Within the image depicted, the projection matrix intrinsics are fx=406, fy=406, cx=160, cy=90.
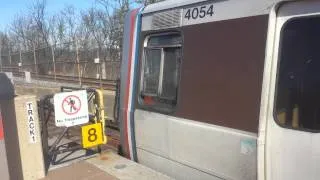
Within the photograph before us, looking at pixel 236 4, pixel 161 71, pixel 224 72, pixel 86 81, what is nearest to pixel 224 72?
pixel 224 72

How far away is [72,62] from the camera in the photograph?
26219 millimetres

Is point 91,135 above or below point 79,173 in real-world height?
above

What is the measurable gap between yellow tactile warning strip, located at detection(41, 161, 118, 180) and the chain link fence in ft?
55.7

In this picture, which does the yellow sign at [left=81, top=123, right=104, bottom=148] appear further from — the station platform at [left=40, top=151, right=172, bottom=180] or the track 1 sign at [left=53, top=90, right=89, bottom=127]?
the station platform at [left=40, top=151, right=172, bottom=180]

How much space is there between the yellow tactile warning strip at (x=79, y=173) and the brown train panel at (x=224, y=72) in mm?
1500

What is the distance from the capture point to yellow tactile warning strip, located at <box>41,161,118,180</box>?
5297 mm

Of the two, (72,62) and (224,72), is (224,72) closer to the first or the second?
(224,72)

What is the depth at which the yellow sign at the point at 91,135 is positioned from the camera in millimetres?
5914

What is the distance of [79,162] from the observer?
6.02 metres

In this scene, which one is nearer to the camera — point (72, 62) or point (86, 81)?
point (86, 81)

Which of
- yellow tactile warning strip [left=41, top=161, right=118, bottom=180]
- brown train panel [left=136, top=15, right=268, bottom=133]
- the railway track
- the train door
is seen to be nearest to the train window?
the train door

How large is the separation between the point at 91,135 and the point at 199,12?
2708mm

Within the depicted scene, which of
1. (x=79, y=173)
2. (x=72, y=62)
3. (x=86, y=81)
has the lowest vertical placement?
(x=86, y=81)

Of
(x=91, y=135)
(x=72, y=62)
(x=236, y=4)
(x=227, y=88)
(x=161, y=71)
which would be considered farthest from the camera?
(x=72, y=62)
